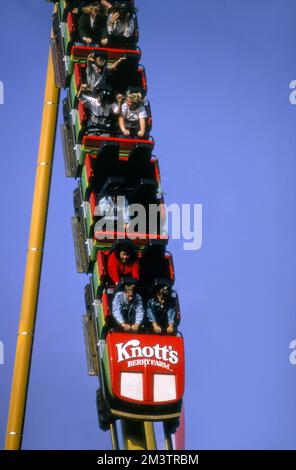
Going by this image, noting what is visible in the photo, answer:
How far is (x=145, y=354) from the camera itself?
11.6 m

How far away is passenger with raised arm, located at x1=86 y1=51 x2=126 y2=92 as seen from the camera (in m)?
13.9

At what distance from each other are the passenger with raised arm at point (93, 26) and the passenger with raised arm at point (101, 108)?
1.04m

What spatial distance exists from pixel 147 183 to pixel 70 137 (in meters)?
1.87

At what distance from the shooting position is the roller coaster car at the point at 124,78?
1427 centimetres

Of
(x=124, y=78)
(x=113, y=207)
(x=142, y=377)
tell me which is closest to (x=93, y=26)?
(x=124, y=78)

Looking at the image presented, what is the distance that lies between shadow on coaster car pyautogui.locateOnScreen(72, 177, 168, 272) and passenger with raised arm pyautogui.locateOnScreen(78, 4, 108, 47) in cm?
239

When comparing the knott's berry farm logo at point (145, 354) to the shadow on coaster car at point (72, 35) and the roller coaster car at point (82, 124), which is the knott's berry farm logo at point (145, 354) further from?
the shadow on coaster car at point (72, 35)

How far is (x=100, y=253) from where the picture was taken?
41.0 ft

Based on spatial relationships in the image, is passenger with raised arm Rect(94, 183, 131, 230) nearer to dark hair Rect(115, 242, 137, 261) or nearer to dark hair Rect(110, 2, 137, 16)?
dark hair Rect(115, 242, 137, 261)

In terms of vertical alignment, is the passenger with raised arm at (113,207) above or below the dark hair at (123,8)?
below

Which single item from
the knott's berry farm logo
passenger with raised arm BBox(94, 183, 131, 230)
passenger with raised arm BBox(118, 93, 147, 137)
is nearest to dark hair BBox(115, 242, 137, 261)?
passenger with raised arm BBox(94, 183, 131, 230)

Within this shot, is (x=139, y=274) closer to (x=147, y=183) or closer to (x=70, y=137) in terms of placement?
(x=147, y=183)

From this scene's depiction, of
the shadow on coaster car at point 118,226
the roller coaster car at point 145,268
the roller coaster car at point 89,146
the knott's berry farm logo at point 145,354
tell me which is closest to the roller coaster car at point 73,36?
the roller coaster car at point 89,146

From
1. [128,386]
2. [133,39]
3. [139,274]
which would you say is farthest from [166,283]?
[133,39]
